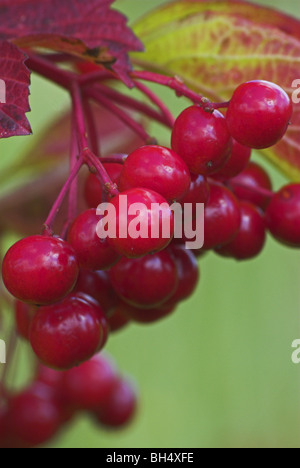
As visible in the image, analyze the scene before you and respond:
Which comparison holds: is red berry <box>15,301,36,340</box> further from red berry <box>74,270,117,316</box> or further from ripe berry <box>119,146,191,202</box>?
ripe berry <box>119,146,191,202</box>

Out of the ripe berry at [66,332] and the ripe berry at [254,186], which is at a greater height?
the ripe berry at [254,186]

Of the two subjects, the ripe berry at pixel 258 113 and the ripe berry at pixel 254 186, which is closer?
the ripe berry at pixel 258 113

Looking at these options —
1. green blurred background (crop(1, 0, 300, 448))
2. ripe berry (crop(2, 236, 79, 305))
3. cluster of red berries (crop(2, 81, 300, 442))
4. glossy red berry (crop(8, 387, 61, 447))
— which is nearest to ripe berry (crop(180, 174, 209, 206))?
cluster of red berries (crop(2, 81, 300, 442))

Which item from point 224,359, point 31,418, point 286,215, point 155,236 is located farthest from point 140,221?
point 224,359

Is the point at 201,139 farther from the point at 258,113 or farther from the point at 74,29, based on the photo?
the point at 74,29

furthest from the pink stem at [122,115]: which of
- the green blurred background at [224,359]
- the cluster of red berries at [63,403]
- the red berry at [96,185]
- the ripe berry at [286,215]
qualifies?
the green blurred background at [224,359]

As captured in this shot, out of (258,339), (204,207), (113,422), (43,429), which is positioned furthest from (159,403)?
(204,207)

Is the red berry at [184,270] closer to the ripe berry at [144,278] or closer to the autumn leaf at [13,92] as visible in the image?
the ripe berry at [144,278]
